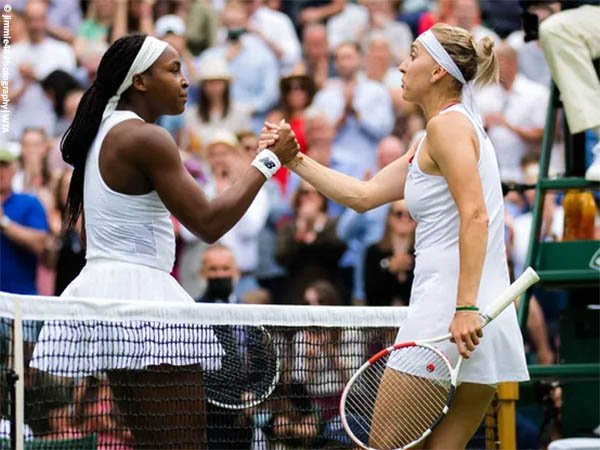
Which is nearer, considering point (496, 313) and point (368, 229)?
point (496, 313)

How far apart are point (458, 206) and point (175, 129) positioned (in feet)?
27.2

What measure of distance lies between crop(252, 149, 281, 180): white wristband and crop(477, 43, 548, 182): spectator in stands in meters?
6.40

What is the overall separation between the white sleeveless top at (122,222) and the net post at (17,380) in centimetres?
42

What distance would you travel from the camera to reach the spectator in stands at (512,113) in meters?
12.4

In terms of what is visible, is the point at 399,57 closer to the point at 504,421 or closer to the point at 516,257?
the point at 516,257

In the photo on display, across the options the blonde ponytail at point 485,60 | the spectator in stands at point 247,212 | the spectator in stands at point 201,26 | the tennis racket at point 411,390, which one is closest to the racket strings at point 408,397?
the tennis racket at point 411,390

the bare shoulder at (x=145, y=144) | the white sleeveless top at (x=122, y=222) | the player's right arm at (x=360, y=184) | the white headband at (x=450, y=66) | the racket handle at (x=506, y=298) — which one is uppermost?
the white headband at (x=450, y=66)

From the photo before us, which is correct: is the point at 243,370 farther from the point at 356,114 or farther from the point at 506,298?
the point at 356,114

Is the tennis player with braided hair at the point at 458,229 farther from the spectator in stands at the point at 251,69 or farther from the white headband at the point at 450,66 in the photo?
the spectator in stands at the point at 251,69

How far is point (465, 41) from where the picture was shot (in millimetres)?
5422

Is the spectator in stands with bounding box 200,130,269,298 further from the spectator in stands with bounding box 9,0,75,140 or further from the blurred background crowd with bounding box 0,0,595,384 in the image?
the spectator in stands with bounding box 9,0,75,140

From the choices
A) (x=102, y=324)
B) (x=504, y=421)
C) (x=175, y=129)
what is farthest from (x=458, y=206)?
(x=175, y=129)

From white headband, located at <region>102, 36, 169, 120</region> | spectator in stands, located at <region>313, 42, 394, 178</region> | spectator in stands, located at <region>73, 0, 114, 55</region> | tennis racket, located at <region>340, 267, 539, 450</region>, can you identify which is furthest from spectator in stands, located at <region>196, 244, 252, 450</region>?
spectator in stands, located at <region>73, 0, 114, 55</region>

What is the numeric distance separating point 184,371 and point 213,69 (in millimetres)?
7779
